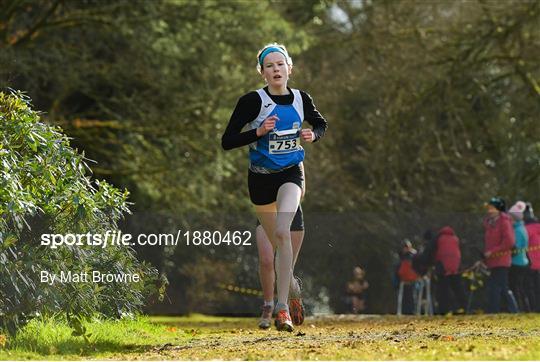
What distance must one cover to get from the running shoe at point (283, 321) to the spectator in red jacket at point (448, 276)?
6199mm

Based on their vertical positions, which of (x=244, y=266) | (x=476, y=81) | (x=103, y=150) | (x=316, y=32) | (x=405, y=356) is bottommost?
(x=405, y=356)

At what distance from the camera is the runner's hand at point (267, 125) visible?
898 centimetres

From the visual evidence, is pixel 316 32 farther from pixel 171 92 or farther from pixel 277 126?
pixel 277 126

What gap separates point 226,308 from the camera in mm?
13602

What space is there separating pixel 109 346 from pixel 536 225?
22.9ft

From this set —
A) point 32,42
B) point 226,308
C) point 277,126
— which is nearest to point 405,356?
point 277,126

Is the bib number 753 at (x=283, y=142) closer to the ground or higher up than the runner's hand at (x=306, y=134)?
closer to the ground

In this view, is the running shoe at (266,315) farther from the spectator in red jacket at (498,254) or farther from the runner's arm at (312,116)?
the spectator in red jacket at (498,254)

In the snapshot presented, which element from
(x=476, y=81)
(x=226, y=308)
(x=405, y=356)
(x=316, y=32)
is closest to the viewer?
(x=405, y=356)

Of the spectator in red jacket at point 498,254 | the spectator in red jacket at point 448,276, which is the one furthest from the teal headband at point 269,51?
the spectator in red jacket at point 448,276

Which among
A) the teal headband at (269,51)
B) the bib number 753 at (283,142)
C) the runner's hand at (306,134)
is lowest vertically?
the bib number 753 at (283,142)

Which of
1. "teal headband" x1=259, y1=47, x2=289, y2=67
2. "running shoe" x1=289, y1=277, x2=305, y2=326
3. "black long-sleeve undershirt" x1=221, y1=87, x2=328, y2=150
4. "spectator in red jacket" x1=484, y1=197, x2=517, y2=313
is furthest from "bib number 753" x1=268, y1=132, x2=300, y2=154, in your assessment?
"spectator in red jacket" x1=484, y1=197, x2=517, y2=313

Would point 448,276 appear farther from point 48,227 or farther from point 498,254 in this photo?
point 48,227

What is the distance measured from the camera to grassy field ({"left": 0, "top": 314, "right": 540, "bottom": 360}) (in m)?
7.94
